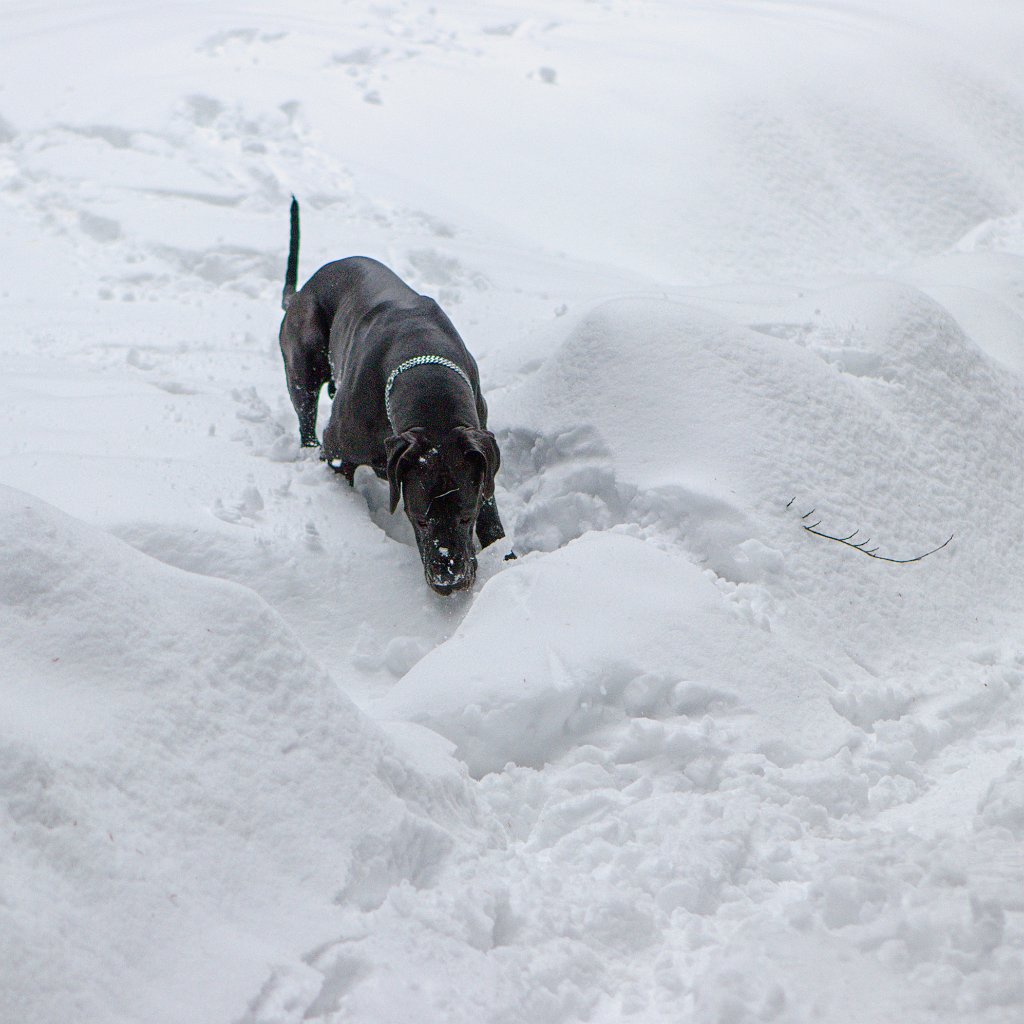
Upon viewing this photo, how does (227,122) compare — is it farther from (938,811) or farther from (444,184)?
(938,811)

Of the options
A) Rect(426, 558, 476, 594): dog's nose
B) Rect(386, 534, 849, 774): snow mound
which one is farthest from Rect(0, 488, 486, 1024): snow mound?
Rect(426, 558, 476, 594): dog's nose

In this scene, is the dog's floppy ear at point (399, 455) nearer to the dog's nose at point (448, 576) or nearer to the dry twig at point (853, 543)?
the dog's nose at point (448, 576)

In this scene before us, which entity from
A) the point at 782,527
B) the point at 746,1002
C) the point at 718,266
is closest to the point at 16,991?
the point at 746,1002

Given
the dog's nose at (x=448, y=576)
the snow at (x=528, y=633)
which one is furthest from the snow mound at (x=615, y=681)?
the dog's nose at (x=448, y=576)

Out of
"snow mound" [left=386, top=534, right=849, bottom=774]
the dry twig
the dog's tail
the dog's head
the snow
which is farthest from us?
the dog's tail

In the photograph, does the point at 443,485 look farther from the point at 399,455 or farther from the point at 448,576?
the point at 448,576

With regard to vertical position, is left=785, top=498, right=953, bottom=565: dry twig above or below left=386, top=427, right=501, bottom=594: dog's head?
above

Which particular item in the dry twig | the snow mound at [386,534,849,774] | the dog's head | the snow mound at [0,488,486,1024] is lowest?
the dog's head

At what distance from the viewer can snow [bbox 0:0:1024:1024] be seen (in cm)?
175

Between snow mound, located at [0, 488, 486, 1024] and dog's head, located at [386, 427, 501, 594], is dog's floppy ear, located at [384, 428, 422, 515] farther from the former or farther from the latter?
snow mound, located at [0, 488, 486, 1024]

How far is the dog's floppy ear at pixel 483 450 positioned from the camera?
377cm

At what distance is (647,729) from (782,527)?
4.35ft

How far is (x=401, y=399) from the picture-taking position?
4.06 meters

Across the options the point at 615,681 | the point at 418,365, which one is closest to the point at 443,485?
the point at 418,365
